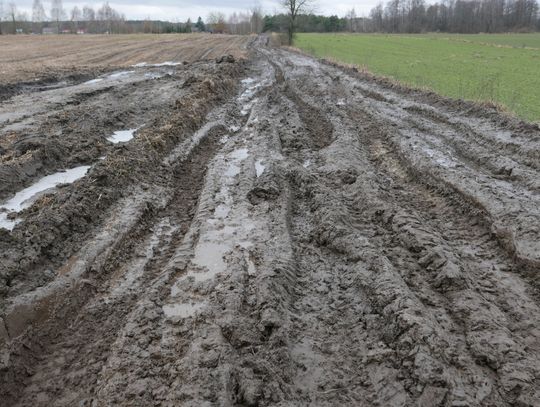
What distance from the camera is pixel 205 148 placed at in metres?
11.4

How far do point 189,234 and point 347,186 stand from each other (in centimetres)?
335

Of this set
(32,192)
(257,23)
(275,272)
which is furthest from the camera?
(257,23)

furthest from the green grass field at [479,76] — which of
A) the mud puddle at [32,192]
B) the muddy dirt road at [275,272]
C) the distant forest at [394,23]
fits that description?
the distant forest at [394,23]

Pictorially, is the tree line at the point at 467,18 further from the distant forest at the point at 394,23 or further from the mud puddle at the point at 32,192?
the mud puddle at the point at 32,192

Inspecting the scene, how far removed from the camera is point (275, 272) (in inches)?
223

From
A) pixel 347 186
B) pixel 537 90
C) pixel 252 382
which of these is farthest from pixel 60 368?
pixel 537 90

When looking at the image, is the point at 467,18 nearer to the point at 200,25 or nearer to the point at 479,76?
the point at 200,25

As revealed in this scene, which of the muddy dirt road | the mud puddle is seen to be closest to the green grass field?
the muddy dirt road

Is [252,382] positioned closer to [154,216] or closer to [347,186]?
[154,216]

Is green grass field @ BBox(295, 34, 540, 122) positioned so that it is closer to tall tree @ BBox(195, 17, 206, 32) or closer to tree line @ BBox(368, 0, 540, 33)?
tree line @ BBox(368, 0, 540, 33)

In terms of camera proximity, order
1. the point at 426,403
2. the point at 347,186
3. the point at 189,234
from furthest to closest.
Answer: the point at 347,186, the point at 189,234, the point at 426,403

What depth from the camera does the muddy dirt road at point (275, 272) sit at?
405 cm

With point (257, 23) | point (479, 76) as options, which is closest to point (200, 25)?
point (257, 23)

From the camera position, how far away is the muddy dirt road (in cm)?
405
